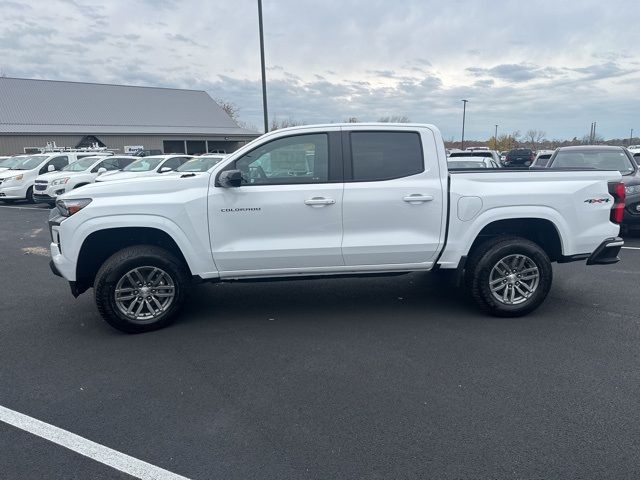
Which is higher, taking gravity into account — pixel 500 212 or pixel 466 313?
pixel 500 212

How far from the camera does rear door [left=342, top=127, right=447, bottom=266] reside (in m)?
4.90

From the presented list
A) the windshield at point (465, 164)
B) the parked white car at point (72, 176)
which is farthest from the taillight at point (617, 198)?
the parked white car at point (72, 176)

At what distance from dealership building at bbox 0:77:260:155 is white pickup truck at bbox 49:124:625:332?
3080 centimetres

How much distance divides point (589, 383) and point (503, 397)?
75 centimetres

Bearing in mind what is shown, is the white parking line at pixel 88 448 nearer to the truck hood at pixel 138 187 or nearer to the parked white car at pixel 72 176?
the truck hood at pixel 138 187

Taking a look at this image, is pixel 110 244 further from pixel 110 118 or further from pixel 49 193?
pixel 110 118

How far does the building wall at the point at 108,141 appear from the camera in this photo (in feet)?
112

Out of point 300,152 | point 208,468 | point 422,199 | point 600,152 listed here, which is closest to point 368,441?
point 208,468

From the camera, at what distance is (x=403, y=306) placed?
566 centimetres

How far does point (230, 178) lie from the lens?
4.62 m

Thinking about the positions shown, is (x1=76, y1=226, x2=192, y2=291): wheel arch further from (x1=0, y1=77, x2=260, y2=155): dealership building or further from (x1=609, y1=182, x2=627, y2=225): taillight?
(x1=0, y1=77, x2=260, y2=155): dealership building

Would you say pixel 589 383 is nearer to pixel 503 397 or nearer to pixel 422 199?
pixel 503 397

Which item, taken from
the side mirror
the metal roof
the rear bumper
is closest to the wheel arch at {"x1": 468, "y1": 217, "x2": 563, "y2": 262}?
the rear bumper

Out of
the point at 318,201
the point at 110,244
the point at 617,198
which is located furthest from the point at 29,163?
the point at 617,198
